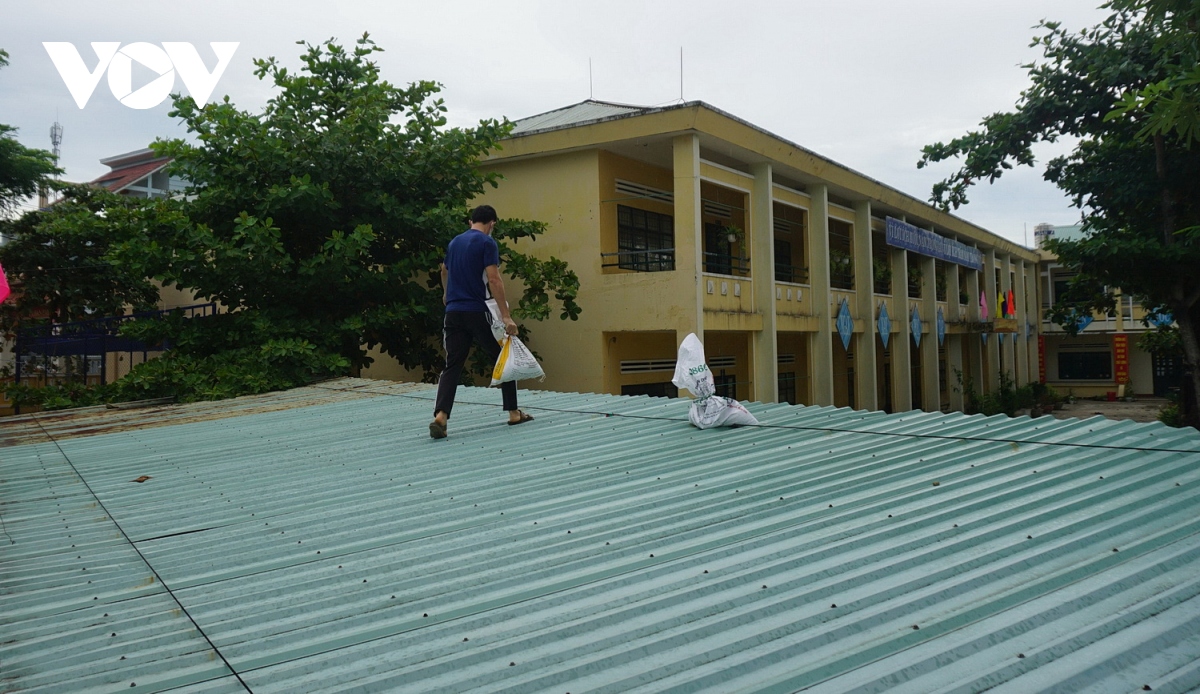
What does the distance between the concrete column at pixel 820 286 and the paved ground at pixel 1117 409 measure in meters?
13.7

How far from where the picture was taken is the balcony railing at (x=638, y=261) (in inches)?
611

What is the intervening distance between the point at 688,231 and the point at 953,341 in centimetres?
1892

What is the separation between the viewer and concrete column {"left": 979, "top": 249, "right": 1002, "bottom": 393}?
104 ft

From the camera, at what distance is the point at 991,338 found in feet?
106

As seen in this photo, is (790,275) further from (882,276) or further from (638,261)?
(638,261)

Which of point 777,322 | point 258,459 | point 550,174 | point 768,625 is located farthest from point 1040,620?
point 777,322

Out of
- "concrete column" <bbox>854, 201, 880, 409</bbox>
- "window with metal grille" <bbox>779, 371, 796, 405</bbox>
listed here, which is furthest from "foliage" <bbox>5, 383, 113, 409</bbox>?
"window with metal grille" <bbox>779, 371, 796, 405</bbox>

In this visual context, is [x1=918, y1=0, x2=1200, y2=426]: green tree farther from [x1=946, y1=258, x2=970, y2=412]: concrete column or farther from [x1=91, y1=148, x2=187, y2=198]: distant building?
[x1=91, y1=148, x2=187, y2=198]: distant building

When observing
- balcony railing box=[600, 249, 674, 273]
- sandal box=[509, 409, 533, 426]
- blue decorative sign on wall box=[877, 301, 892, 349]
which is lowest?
sandal box=[509, 409, 533, 426]

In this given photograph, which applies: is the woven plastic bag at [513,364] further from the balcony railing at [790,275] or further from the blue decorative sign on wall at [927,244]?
the blue decorative sign on wall at [927,244]

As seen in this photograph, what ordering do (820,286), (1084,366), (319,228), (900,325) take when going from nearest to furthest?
1. (319,228)
2. (820,286)
3. (900,325)
4. (1084,366)

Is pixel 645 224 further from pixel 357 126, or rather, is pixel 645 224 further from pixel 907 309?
pixel 907 309

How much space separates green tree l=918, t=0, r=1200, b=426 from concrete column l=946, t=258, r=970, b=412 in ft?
40.5

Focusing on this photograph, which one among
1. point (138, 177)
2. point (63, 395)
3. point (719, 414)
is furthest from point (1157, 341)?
point (138, 177)
